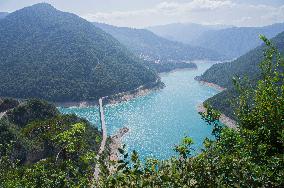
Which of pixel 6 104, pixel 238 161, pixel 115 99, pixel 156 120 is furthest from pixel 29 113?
pixel 238 161

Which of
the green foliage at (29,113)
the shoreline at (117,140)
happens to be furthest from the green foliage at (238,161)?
the green foliage at (29,113)

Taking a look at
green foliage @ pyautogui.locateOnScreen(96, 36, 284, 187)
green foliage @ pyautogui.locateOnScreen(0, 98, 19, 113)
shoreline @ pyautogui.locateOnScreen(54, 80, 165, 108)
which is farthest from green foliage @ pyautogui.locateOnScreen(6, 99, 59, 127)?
green foliage @ pyautogui.locateOnScreen(96, 36, 284, 187)

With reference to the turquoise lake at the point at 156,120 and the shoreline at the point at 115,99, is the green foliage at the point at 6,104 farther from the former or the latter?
the shoreline at the point at 115,99

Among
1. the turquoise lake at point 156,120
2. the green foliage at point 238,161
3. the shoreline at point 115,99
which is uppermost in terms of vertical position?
the green foliage at point 238,161

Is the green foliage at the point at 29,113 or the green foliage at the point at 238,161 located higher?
the green foliage at the point at 238,161

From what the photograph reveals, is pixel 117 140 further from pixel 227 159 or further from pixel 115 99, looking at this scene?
pixel 227 159

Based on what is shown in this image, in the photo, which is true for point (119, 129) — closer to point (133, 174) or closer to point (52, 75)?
point (52, 75)

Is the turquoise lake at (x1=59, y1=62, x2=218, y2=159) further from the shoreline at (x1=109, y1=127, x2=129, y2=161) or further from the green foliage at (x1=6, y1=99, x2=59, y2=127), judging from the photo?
the green foliage at (x1=6, y1=99, x2=59, y2=127)

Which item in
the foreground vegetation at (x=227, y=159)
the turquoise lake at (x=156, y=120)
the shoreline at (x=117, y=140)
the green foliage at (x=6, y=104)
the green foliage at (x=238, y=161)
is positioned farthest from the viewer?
the green foliage at (x=6, y=104)

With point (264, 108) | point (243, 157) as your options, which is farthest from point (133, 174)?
point (264, 108)
